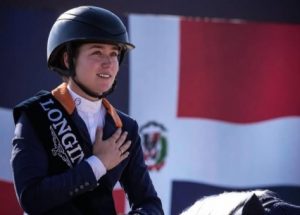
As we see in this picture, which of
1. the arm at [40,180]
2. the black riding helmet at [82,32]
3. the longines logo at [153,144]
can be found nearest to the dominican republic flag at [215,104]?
the longines logo at [153,144]

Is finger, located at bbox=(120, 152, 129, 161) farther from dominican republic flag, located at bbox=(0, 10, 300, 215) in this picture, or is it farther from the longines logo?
the longines logo

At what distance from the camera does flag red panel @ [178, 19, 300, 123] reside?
14.4 ft

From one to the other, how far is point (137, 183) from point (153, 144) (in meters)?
2.04

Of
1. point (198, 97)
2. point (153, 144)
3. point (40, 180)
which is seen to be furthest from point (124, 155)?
point (198, 97)

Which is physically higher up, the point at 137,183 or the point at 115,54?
the point at 115,54

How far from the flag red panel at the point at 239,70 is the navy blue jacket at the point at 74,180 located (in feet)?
7.07

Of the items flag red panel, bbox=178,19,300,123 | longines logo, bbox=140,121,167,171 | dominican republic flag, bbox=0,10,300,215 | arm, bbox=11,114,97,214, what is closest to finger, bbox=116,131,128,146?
arm, bbox=11,114,97,214

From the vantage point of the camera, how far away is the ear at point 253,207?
1479 mm

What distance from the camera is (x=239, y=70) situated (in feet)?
14.7

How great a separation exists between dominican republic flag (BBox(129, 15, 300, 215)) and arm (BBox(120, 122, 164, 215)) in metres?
1.99

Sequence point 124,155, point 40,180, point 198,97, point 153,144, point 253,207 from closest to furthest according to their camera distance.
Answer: point 253,207, point 40,180, point 124,155, point 153,144, point 198,97

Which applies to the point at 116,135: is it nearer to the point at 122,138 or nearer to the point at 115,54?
the point at 122,138

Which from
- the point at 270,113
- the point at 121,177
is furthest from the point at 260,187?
the point at 121,177

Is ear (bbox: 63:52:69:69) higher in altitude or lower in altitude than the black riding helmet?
lower
